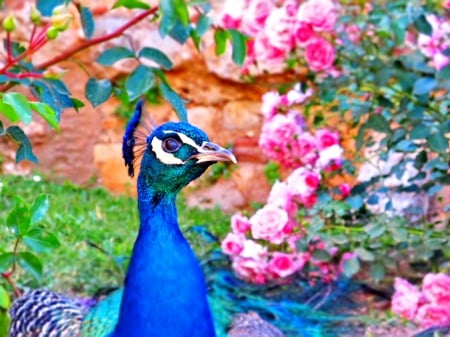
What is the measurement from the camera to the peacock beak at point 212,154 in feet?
5.49

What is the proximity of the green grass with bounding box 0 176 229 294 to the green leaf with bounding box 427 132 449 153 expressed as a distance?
0.89 m

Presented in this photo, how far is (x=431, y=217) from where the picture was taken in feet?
11.2

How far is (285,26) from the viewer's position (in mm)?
2627

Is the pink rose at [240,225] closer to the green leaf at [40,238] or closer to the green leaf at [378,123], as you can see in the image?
the green leaf at [378,123]

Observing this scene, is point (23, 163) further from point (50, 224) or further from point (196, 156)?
point (196, 156)

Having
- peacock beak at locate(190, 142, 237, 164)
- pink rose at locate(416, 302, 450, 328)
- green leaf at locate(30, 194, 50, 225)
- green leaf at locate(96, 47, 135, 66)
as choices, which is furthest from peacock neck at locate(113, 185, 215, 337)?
pink rose at locate(416, 302, 450, 328)

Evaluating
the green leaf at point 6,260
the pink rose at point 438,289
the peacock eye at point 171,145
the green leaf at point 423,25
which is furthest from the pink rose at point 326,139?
the green leaf at point 6,260

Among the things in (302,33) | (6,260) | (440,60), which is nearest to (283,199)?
(302,33)

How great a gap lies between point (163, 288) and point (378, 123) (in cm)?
121

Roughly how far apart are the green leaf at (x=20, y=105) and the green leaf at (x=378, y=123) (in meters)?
1.64

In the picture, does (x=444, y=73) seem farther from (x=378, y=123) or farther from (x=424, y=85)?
(x=378, y=123)

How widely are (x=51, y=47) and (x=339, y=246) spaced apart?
1.90 metres

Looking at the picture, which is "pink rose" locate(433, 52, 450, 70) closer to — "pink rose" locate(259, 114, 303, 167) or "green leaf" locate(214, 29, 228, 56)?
"pink rose" locate(259, 114, 303, 167)

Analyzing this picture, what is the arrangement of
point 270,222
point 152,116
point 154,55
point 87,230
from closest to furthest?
point 154,55, point 270,222, point 87,230, point 152,116
